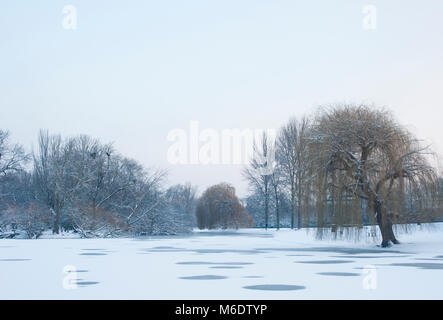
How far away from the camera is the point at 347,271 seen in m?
11.8

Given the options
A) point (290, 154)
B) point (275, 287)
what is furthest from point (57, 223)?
point (275, 287)

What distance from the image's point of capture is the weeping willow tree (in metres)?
19.9

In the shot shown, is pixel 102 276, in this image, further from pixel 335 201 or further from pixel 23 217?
pixel 23 217

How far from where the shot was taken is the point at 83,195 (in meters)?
38.3

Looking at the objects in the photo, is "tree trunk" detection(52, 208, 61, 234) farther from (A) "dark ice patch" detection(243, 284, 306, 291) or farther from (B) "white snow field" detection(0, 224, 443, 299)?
(A) "dark ice patch" detection(243, 284, 306, 291)

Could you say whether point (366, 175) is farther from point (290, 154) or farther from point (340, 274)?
point (290, 154)

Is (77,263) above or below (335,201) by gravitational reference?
below

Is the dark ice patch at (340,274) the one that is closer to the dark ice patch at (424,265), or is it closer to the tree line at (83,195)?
the dark ice patch at (424,265)

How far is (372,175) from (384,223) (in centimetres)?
194

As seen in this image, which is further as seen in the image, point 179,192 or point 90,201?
point 179,192

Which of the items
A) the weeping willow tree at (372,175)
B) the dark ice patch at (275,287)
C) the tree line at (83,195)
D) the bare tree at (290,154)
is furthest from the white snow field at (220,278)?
the bare tree at (290,154)

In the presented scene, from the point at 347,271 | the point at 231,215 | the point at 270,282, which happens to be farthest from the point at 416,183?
the point at 231,215

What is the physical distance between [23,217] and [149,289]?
1098 inches

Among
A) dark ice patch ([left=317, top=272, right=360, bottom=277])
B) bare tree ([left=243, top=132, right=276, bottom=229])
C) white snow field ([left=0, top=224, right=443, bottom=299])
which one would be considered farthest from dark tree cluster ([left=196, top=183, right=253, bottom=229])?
dark ice patch ([left=317, top=272, right=360, bottom=277])
